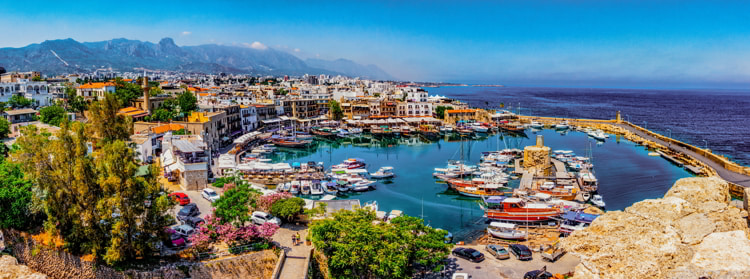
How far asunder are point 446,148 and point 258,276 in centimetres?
3918

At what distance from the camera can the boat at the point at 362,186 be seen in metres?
32.3

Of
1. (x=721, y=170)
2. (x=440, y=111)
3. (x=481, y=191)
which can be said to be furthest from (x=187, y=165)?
(x=440, y=111)

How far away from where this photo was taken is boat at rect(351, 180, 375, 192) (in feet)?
106

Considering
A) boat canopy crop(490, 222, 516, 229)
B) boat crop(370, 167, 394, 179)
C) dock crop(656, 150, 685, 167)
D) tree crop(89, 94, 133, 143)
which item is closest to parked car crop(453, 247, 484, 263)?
boat canopy crop(490, 222, 516, 229)

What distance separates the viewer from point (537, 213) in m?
24.3

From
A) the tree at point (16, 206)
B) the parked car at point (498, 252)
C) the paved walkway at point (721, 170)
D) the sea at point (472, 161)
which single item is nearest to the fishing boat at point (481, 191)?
the sea at point (472, 161)

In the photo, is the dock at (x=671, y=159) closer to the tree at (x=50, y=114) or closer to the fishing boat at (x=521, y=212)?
the fishing boat at (x=521, y=212)

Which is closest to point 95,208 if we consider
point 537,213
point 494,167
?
point 537,213

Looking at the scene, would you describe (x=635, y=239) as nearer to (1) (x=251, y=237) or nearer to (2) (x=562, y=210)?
(1) (x=251, y=237)

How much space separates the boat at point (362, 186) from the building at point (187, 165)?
10303 millimetres

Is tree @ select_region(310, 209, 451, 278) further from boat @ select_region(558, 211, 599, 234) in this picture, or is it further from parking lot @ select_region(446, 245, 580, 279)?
boat @ select_region(558, 211, 599, 234)

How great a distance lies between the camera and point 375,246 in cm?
1483

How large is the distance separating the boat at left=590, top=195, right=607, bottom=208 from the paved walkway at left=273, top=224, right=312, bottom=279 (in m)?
18.9

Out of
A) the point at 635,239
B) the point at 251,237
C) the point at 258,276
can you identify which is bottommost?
the point at 258,276
